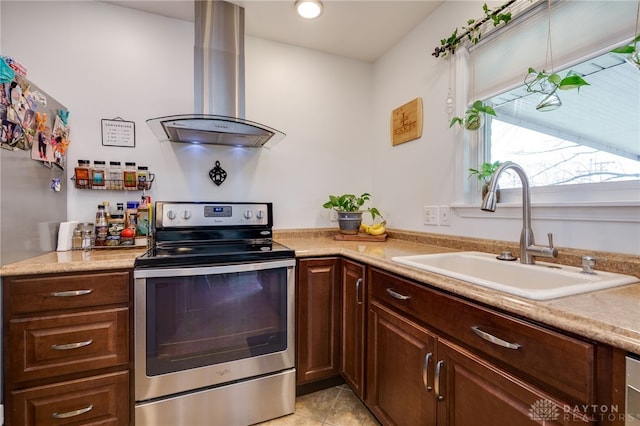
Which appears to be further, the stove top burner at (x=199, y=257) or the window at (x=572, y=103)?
the stove top burner at (x=199, y=257)

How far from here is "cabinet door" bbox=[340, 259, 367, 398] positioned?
145 cm

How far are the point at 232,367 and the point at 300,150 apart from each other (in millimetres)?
1580

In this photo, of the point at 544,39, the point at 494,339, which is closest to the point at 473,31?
the point at 544,39

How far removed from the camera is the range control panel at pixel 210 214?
5.56 feet

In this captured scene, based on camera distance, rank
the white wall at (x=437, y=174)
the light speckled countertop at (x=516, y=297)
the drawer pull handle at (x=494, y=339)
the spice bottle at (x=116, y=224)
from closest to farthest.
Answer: the light speckled countertop at (x=516, y=297)
the drawer pull handle at (x=494, y=339)
the white wall at (x=437, y=174)
the spice bottle at (x=116, y=224)

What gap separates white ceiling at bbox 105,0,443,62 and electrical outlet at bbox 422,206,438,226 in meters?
1.30

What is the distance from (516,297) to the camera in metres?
0.76

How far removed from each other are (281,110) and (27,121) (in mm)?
1447

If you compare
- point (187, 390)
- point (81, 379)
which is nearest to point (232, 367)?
point (187, 390)

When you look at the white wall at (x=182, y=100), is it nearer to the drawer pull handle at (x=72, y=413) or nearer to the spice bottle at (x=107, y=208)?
the spice bottle at (x=107, y=208)

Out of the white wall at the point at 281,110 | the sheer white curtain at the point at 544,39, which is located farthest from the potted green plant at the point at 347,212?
the sheer white curtain at the point at 544,39

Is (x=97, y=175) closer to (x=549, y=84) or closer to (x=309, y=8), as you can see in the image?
(x=309, y=8)

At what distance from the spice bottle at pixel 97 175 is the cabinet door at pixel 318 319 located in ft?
4.29

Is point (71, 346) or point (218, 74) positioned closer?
point (71, 346)
